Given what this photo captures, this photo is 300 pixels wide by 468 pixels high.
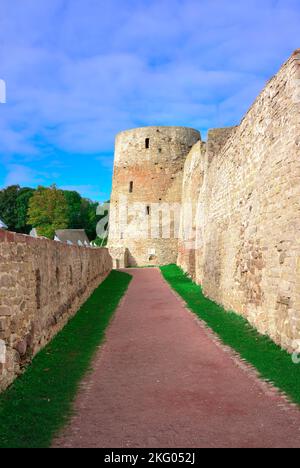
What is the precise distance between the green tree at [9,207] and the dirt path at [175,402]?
57661 millimetres

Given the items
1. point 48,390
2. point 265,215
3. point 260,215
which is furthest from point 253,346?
point 48,390

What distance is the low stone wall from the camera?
6.01 metres

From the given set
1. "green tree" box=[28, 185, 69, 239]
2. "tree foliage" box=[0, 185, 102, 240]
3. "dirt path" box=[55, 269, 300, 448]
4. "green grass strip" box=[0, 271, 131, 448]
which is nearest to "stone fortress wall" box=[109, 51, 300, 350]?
"dirt path" box=[55, 269, 300, 448]

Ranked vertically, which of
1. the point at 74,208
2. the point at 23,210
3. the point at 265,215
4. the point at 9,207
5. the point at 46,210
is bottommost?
the point at 265,215

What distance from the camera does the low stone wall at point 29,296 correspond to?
601 centimetres

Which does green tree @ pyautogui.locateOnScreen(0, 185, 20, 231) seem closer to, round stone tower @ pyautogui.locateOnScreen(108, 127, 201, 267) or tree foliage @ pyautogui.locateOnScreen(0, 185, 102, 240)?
tree foliage @ pyautogui.locateOnScreen(0, 185, 102, 240)

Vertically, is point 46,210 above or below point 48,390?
above

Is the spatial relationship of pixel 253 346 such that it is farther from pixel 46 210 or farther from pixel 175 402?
pixel 46 210

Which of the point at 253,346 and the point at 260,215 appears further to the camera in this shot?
the point at 260,215

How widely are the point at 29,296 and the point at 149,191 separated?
96.1 feet

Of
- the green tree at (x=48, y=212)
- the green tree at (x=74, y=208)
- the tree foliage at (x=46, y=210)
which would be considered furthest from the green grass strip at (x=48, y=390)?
the green tree at (x=74, y=208)

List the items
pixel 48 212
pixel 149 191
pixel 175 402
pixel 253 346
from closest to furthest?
pixel 175 402
pixel 253 346
pixel 149 191
pixel 48 212

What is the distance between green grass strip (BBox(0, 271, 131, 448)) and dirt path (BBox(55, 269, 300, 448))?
7.7 inches

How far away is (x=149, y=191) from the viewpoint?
36.2 metres
